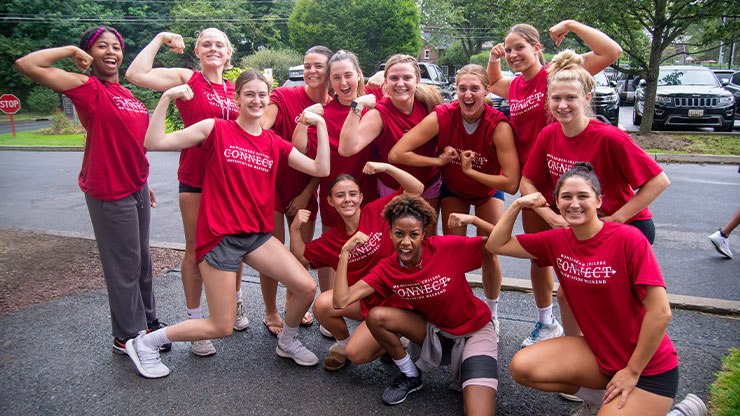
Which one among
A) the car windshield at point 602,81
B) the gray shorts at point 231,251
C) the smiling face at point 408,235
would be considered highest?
the car windshield at point 602,81

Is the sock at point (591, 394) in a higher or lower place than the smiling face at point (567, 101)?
lower

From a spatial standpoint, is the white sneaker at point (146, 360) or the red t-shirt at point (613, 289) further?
the white sneaker at point (146, 360)

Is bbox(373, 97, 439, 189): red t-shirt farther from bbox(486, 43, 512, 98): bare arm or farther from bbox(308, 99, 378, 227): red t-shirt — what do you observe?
bbox(486, 43, 512, 98): bare arm

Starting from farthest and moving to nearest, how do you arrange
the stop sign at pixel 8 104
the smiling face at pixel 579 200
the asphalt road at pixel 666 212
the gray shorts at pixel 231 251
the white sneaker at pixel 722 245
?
the stop sign at pixel 8 104 → the white sneaker at pixel 722 245 → the asphalt road at pixel 666 212 → the gray shorts at pixel 231 251 → the smiling face at pixel 579 200

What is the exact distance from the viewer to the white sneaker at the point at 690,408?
2.89 metres

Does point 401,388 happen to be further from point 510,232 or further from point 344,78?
point 344,78

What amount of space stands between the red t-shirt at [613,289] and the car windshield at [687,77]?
15782 mm

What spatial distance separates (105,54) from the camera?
12.0 ft

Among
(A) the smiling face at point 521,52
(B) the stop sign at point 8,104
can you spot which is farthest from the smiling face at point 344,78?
(B) the stop sign at point 8,104

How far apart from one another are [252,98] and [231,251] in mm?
1024

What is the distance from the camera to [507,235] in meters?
3.21

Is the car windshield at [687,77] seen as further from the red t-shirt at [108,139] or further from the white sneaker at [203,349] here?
the red t-shirt at [108,139]

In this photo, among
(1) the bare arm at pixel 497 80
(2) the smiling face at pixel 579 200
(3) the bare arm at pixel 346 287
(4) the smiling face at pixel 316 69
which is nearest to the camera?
(2) the smiling face at pixel 579 200

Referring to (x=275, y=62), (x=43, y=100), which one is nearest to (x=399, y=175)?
(x=275, y=62)
